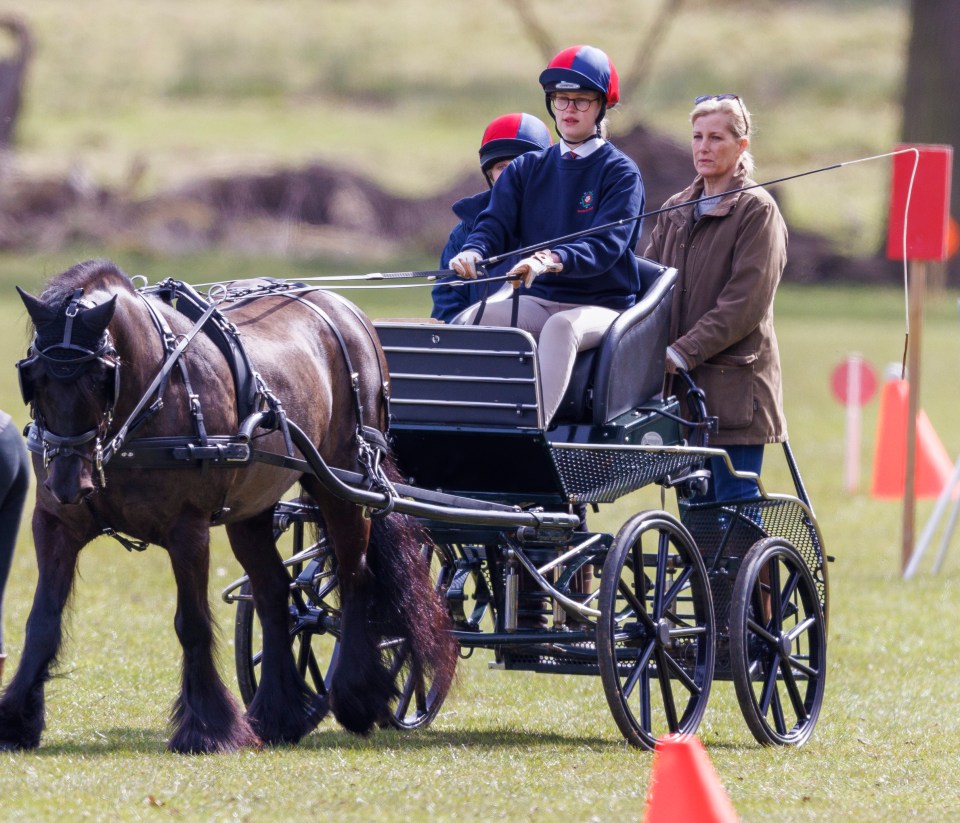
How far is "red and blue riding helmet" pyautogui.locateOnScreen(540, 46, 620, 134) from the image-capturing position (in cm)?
625

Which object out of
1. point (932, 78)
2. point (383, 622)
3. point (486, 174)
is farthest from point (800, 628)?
point (932, 78)

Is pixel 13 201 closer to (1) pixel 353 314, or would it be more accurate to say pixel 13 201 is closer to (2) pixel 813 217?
(2) pixel 813 217

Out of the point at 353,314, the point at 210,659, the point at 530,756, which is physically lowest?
the point at 530,756

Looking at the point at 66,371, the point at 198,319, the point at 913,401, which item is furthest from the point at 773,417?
the point at 913,401

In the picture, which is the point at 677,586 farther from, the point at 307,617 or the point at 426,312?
the point at 426,312

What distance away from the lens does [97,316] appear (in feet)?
16.2

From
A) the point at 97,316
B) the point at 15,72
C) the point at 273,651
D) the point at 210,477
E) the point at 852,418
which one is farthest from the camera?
the point at 15,72

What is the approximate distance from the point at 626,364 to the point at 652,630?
961 millimetres

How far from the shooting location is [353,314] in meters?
6.30

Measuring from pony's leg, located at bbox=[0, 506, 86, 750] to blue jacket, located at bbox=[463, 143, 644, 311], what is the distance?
1911mm

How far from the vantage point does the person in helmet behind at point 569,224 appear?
6109 mm

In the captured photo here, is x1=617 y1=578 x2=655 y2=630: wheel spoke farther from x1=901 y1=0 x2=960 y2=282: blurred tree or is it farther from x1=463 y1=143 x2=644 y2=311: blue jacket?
x1=901 y1=0 x2=960 y2=282: blurred tree

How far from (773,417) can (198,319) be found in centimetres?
247

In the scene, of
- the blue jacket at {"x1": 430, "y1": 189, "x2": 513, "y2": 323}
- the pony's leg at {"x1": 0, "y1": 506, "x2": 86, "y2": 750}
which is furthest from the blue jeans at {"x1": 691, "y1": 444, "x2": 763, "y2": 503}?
the pony's leg at {"x1": 0, "y1": 506, "x2": 86, "y2": 750}
